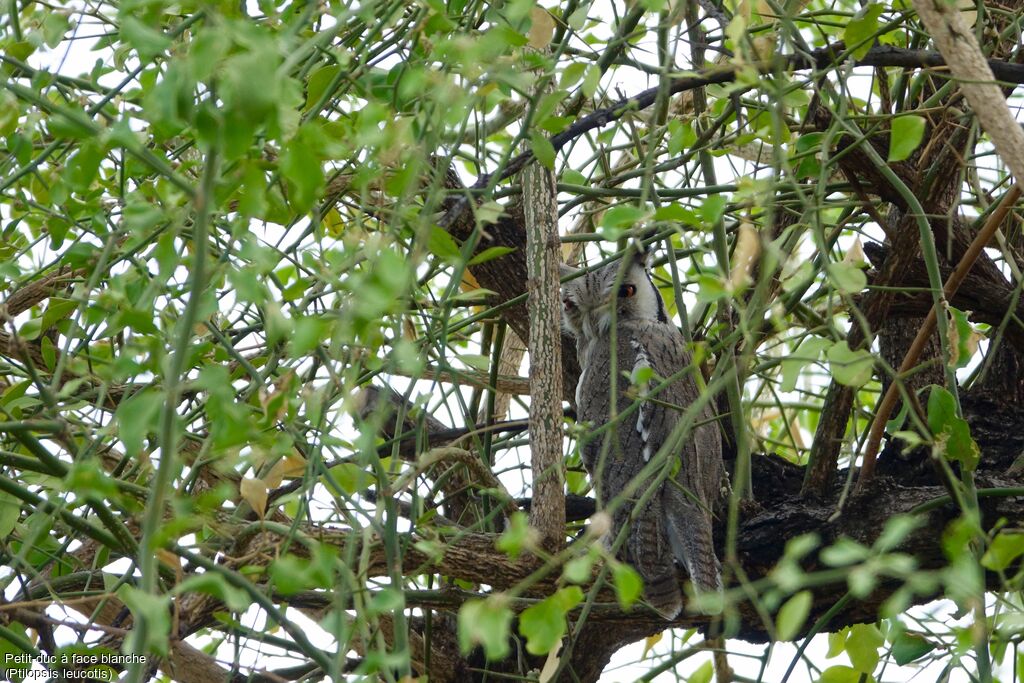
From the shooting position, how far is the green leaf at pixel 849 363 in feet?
4.38

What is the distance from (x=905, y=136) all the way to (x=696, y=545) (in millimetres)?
1090

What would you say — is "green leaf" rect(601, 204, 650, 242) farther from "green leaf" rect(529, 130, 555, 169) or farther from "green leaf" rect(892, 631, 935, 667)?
"green leaf" rect(892, 631, 935, 667)

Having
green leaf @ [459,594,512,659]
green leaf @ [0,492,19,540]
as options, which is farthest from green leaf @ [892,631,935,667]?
green leaf @ [0,492,19,540]

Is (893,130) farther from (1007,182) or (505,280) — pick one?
(1007,182)

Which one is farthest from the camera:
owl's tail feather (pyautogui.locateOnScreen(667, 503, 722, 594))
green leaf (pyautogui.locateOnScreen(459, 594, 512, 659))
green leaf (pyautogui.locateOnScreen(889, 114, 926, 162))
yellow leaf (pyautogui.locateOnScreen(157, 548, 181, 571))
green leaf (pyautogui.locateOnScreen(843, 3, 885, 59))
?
owl's tail feather (pyautogui.locateOnScreen(667, 503, 722, 594))

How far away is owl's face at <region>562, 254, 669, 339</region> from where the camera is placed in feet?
9.55

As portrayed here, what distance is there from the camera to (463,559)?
201 cm

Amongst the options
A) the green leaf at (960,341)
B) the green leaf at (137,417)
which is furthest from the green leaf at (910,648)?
the green leaf at (137,417)

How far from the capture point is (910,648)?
1.68m

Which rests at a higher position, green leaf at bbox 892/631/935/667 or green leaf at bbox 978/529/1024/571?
green leaf at bbox 978/529/1024/571

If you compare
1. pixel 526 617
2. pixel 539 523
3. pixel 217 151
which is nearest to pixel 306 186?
pixel 217 151

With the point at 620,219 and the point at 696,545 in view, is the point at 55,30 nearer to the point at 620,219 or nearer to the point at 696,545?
the point at 620,219

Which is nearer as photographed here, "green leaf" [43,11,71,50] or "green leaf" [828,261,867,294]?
"green leaf" [828,261,867,294]

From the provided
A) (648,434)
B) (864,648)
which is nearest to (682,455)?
(648,434)
